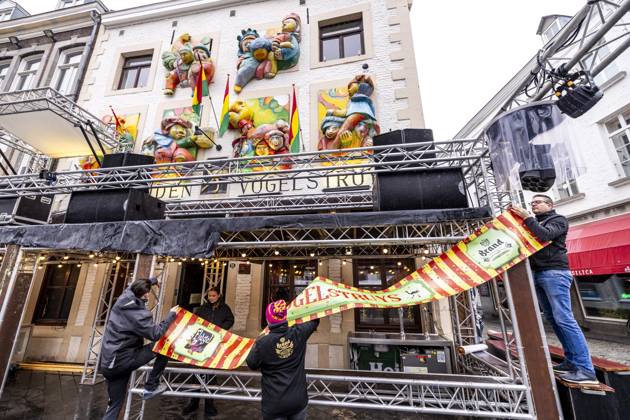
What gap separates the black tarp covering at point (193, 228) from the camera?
4.12 meters

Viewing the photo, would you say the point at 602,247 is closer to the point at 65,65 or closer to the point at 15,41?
the point at 65,65

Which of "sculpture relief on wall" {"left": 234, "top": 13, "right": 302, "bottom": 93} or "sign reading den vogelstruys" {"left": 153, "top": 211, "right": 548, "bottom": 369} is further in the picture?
"sculpture relief on wall" {"left": 234, "top": 13, "right": 302, "bottom": 93}

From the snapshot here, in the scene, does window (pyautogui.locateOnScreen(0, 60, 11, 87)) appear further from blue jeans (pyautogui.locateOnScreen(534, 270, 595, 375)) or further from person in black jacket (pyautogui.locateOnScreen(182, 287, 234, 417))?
blue jeans (pyautogui.locateOnScreen(534, 270, 595, 375))

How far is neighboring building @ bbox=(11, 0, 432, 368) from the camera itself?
7820 millimetres

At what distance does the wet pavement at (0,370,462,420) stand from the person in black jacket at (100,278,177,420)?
1693 mm

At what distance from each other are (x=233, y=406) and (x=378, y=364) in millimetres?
3366

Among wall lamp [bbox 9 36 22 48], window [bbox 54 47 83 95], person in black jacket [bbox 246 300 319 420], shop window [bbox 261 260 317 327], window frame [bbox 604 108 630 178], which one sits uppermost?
wall lamp [bbox 9 36 22 48]

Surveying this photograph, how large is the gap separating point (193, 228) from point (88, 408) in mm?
4525

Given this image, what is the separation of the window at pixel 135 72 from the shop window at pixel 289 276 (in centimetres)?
913

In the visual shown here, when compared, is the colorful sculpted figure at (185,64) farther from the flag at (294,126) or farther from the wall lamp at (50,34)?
the wall lamp at (50,34)

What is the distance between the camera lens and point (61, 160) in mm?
10133

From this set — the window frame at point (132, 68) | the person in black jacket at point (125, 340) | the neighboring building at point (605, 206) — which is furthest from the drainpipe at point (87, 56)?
the neighboring building at point (605, 206)

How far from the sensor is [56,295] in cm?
890

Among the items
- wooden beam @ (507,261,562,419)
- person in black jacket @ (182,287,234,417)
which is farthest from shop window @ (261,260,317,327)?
wooden beam @ (507,261,562,419)
